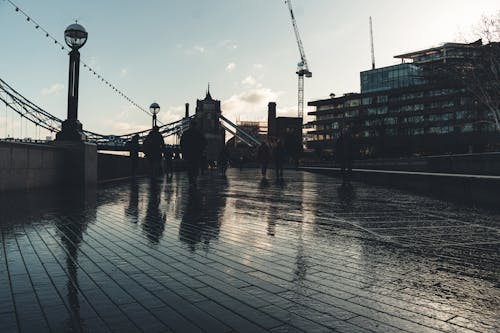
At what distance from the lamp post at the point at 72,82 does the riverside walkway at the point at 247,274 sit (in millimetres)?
7128

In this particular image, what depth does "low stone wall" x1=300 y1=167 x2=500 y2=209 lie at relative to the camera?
9141 mm

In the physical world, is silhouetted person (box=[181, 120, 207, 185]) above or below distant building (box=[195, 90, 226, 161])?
below

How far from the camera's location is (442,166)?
19.2 metres

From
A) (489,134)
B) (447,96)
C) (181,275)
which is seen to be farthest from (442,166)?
(447,96)

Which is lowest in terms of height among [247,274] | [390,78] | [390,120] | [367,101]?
[247,274]

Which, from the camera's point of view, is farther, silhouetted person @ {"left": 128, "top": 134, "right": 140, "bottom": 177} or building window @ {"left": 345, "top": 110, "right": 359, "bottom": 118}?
building window @ {"left": 345, "top": 110, "right": 359, "bottom": 118}

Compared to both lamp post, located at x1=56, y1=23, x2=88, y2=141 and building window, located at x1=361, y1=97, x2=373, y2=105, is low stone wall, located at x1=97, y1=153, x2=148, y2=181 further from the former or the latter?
building window, located at x1=361, y1=97, x2=373, y2=105

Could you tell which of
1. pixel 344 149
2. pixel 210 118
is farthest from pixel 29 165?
pixel 210 118

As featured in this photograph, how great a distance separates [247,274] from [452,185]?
9485 millimetres

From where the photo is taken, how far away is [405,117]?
87.9 m

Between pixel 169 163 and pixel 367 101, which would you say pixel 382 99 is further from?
pixel 169 163

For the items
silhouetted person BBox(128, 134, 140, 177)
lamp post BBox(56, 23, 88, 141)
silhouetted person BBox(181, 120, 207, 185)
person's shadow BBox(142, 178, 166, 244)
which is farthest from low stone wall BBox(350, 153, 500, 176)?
lamp post BBox(56, 23, 88, 141)

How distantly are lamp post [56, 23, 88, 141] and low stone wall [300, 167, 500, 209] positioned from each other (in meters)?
11.0

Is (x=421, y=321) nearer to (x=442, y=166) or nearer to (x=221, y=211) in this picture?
(x=221, y=211)
